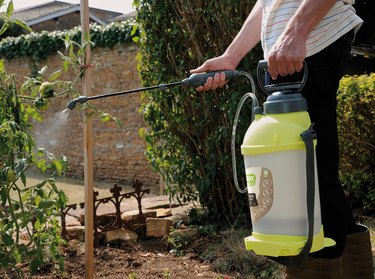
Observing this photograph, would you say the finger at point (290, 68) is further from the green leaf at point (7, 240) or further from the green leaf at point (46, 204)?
the green leaf at point (7, 240)

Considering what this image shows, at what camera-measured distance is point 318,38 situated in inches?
81.8

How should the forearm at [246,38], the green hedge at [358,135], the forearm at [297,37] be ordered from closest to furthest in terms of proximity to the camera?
the forearm at [297,37], the forearm at [246,38], the green hedge at [358,135]

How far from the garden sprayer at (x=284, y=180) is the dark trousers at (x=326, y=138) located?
16cm

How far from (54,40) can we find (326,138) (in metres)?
10.2

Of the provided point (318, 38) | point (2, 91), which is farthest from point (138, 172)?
point (318, 38)

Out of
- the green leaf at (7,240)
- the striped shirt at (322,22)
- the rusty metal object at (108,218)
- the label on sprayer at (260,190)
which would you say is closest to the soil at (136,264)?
the rusty metal object at (108,218)

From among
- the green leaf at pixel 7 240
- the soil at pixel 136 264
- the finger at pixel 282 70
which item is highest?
the finger at pixel 282 70

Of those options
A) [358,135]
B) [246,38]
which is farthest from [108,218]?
[246,38]

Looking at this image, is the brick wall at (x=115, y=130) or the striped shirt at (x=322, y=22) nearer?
the striped shirt at (x=322, y=22)

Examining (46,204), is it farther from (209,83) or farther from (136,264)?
(136,264)

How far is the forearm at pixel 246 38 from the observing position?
8.02 feet

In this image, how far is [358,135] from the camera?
4891mm

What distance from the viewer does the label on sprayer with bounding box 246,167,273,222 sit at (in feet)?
6.09

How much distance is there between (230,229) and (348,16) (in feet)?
8.31
